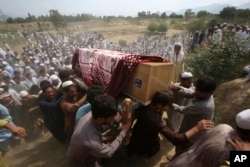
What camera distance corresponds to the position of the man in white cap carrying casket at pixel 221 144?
79.1 inches

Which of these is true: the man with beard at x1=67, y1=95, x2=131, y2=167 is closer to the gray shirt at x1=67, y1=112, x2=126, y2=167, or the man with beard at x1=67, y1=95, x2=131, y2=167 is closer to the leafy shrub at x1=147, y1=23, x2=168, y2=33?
the gray shirt at x1=67, y1=112, x2=126, y2=167

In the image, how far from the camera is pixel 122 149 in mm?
4445

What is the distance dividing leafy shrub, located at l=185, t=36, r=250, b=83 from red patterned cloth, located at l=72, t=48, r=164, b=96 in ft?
13.5

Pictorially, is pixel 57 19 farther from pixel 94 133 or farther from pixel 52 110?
pixel 94 133

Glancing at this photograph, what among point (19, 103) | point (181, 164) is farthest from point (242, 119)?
point (19, 103)

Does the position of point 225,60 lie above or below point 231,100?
above

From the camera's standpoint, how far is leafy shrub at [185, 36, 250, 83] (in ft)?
23.6

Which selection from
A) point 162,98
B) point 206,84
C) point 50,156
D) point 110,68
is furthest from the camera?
point 50,156

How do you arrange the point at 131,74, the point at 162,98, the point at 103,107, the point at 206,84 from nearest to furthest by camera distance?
the point at 103,107 → the point at 206,84 → the point at 162,98 → the point at 131,74

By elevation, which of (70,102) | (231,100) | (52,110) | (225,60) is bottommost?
(231,100)

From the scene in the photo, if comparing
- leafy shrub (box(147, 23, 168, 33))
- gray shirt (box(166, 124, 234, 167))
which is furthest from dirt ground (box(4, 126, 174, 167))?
leafy shrub (box(147, 23, 168, 33))

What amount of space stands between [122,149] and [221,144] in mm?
2620

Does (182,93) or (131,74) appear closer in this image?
(131,74)

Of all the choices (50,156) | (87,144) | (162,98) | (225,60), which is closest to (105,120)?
(87,144)
